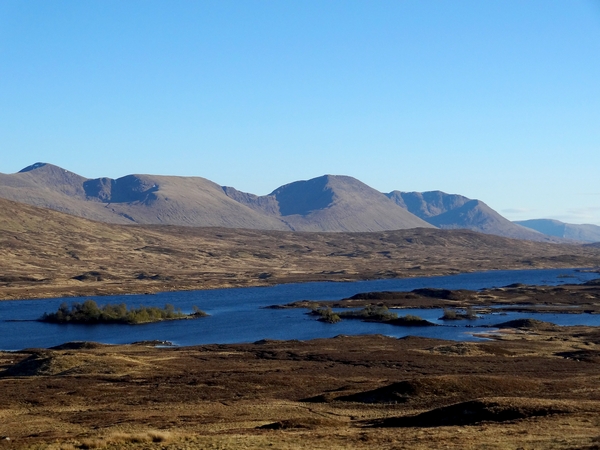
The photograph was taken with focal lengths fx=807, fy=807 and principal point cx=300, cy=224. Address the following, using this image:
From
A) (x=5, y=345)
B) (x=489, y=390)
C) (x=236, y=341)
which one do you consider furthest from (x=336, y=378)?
(x=5, y=345)

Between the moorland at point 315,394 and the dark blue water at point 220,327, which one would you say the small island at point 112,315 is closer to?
the dark blue water at point 220,327

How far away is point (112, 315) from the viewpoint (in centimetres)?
12025

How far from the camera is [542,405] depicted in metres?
37.5

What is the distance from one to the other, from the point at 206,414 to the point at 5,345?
56.8 metres

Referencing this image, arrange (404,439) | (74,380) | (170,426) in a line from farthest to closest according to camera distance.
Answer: (74,380), (170,426), (404,439)

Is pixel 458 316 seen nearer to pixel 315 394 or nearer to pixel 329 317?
pixel 329 317

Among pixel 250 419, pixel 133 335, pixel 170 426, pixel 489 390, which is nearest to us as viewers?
pixel 170 426

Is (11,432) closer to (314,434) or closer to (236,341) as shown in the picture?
(314,434)

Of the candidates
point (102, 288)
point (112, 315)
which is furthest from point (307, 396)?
point (102, 288)

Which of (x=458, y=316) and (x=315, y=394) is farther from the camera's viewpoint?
(x=458, y=316)

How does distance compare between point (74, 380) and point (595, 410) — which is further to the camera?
point (74, 380)

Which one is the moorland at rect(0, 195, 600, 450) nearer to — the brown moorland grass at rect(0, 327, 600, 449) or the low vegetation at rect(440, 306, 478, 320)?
the brown moorland grass at rect(0, 327, 600, 449)

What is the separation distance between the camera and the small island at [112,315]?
118500 millimetres

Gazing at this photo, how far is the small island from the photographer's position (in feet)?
389
